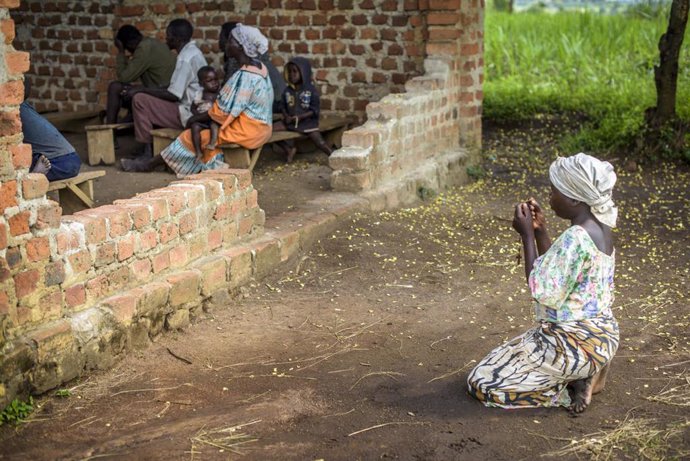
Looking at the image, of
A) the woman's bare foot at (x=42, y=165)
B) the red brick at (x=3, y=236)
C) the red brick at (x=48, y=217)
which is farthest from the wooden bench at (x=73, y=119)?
the red brick at (x=3, y=236)

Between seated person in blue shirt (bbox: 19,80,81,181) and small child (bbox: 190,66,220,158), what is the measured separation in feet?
6.38

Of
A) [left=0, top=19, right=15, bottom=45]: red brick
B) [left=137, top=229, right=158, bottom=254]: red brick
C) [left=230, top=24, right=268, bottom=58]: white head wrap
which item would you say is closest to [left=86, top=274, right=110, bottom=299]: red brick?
[left=137, top=229, right=158, bottom=254]: red brick

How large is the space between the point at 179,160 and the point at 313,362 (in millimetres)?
3899

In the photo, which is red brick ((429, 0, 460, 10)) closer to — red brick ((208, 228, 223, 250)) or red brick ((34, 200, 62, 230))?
red brick ((208, 228, 223, 250))

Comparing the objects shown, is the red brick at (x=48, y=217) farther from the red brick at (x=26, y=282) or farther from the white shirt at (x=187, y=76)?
the white shirt at (x=187, y=76)

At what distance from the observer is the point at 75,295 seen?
15.0 feet

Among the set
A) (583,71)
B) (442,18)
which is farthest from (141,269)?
(583,71)

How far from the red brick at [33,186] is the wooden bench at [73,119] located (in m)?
5.56

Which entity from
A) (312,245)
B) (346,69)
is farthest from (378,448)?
(346,69)

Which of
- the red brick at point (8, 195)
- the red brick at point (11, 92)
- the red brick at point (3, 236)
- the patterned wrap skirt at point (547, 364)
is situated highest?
the red brick at point (11, 92)

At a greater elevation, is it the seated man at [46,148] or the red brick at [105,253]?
the seated man at [46,148]

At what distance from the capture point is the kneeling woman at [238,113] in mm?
7867

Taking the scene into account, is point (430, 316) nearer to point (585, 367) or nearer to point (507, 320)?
point (507, 320)

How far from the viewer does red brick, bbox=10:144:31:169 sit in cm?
426
